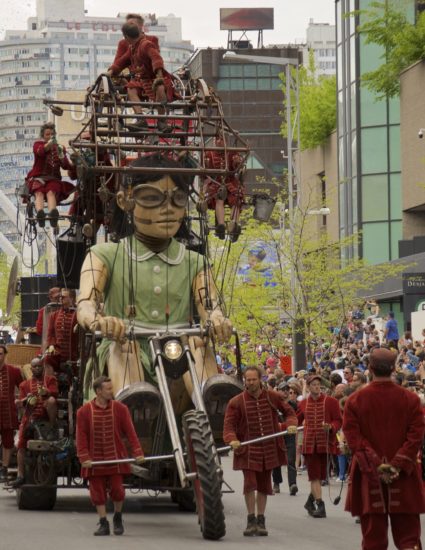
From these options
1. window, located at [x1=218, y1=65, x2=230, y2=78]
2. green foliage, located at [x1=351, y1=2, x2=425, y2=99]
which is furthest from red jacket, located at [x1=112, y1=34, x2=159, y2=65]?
window, located at [x1=218, y1=65, x2=230, y2=78]

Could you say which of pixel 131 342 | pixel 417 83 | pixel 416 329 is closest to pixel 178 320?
pixel 131 342

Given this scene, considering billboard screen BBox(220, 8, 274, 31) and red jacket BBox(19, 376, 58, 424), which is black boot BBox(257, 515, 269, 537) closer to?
red jacket BBox(19, 376, 58, 424)

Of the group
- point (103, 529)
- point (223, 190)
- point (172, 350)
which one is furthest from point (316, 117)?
point (103, 529)

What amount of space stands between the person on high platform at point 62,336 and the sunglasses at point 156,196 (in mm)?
1965

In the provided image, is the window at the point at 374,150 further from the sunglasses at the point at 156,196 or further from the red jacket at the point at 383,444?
the red jacket at the point at 383,444

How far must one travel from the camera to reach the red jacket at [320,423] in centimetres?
1884

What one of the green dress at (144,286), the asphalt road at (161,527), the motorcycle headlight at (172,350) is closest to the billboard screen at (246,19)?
the asphalt road at (161,527)

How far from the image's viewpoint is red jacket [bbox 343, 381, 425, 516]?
38.7 feet

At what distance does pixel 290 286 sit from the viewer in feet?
138

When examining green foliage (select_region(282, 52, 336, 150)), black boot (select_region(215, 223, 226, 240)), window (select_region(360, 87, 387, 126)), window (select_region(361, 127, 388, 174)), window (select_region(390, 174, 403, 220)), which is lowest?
black boot (select_region(215, 223, 226, 240))

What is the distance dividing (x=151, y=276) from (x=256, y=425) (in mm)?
2246

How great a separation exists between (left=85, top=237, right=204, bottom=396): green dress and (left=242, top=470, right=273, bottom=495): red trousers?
1.93 m

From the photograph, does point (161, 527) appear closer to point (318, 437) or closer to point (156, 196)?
point (318, 437)

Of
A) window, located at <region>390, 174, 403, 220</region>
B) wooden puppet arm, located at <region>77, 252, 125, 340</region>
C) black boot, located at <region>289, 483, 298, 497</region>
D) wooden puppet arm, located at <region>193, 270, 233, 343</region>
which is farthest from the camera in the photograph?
window, located at <region>390, 174, 403, 220</region>
